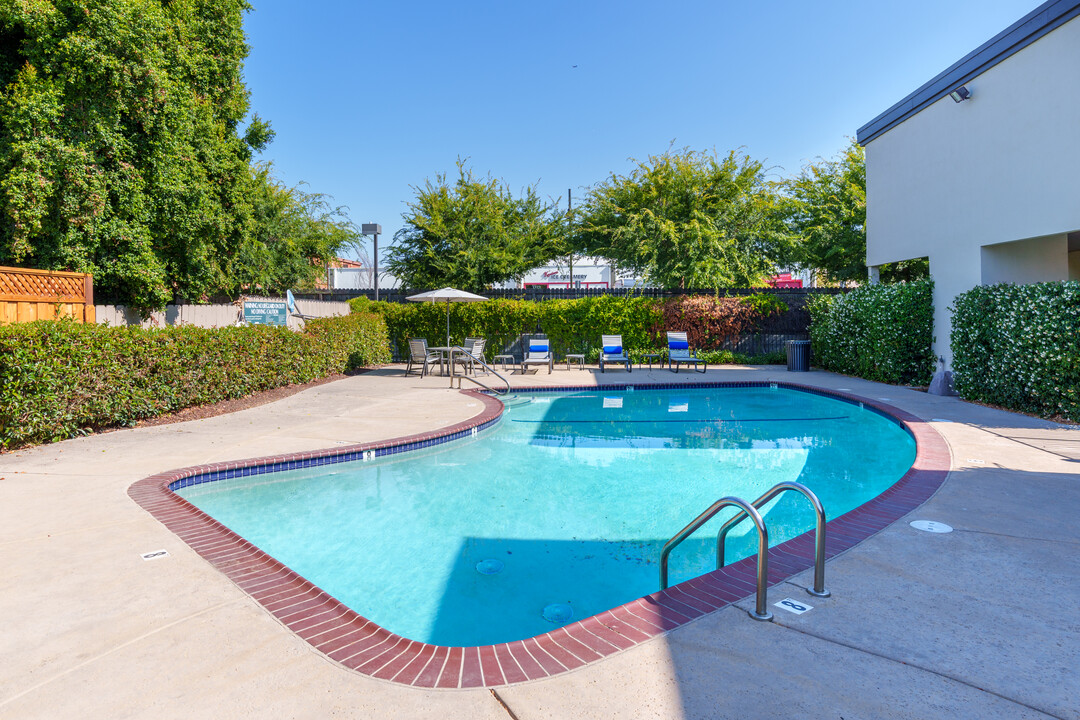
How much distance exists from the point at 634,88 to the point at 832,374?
1120 centimetres

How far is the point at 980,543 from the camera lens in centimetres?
354

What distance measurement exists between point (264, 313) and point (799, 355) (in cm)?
1259

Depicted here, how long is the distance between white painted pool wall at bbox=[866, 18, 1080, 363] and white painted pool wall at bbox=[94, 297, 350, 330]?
45.7ft

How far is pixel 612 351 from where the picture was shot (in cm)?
1546

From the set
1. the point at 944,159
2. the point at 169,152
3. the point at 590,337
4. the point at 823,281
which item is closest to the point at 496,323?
the point at 590,337

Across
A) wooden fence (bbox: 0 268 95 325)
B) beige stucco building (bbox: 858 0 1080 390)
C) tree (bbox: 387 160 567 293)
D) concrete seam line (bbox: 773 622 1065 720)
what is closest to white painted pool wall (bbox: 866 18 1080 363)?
beige stucco building (bbox: 858 0 1080 390)

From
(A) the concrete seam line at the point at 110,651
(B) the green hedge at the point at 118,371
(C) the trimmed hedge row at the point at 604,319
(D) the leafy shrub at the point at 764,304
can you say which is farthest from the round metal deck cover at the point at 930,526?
(D) the leafy shrub at the point at 764,304

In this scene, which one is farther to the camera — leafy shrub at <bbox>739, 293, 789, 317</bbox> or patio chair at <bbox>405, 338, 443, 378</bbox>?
leafy shrub at <bbox>739, 293, 789, 317</bbox>

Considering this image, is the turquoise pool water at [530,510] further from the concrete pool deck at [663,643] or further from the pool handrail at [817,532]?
the pool handrail at [817,532]

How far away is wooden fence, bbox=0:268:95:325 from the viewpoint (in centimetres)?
874

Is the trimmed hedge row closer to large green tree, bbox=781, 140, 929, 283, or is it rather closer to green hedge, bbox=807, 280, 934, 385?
green hedge, bbox=807, 280, 934, 385

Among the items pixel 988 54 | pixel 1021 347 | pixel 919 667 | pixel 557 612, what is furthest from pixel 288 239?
pixel 919 667

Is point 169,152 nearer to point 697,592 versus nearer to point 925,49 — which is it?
point 697,592

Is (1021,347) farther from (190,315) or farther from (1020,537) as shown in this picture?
(190,315)
